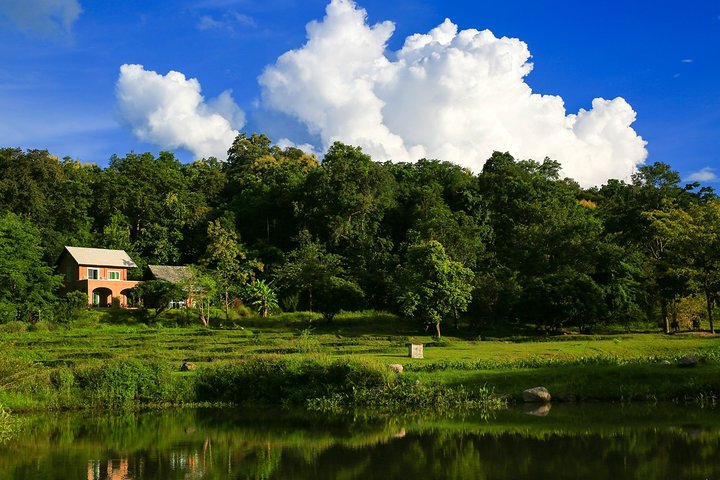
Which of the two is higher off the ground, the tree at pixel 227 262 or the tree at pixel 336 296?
the tree at pixel 227 262

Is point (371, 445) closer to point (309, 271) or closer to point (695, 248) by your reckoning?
point (695, 248)

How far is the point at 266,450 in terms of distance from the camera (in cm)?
1942

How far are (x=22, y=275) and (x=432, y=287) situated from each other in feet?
115

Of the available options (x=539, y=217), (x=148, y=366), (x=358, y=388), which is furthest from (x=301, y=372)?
(x=539, y=217)

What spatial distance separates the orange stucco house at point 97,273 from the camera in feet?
212

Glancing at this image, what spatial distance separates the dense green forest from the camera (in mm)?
50469

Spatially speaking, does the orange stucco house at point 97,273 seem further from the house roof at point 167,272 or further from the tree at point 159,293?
the tree at point 159,293

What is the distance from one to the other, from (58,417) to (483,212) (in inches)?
2236

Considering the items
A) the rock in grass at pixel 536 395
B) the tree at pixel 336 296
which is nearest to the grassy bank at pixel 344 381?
the rock in grass at pixel 536 395

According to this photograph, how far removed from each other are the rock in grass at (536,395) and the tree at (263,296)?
38897 millimetres

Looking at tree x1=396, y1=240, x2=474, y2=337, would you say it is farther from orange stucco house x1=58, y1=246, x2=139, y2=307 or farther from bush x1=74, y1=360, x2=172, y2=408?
orange stucco house x1=58, y1=246, x2=139, y2=307

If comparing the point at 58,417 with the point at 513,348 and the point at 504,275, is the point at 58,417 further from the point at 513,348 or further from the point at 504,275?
the point at 504,275

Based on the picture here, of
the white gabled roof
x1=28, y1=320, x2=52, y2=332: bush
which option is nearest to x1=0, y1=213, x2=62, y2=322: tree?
x1=28, y1=320, x2=52, y2=332: bush

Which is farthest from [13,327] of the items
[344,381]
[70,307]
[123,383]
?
[344,381]
